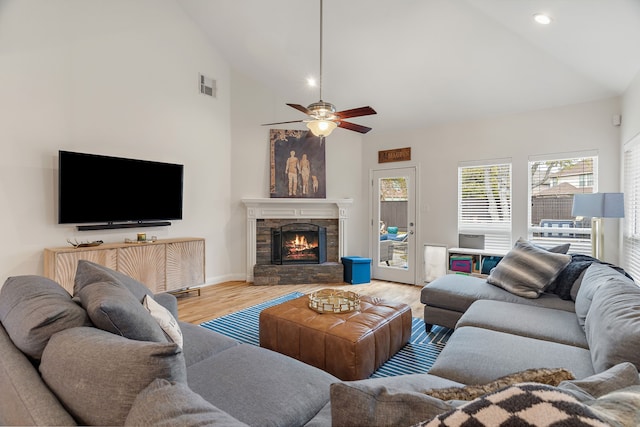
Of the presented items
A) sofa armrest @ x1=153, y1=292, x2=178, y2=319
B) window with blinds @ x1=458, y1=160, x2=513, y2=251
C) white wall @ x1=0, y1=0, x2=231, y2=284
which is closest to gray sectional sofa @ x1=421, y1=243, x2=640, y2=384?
window with blinds @ x1=458, y1=160, x2=513, y2=251

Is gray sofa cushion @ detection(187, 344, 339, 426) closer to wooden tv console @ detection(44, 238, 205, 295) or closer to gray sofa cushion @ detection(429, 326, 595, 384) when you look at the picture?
gray sofa cushion @ detection(429, 326, 595, 384)

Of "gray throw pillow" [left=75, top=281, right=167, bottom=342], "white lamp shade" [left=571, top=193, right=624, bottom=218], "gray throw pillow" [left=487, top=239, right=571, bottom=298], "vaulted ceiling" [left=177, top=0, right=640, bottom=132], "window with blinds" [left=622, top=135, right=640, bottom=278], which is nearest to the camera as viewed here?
"gray throw pillow" [left=75, top=281, right=167, bottom=342]

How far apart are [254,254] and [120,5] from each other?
3.83 m

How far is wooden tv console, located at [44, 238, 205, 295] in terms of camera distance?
10.6 ft

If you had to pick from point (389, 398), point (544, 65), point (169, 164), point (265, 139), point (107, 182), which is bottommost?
point (389, 398)

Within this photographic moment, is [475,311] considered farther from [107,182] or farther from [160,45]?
[160,45]

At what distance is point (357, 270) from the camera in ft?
17.3

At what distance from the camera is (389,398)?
0.66 m

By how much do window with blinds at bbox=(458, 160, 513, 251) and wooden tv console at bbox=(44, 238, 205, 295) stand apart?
3943 mm

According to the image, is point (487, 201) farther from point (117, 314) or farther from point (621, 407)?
point (117, 314)

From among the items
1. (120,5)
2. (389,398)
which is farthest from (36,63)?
(389,398)

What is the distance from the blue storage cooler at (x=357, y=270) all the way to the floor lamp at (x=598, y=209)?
9.50ft

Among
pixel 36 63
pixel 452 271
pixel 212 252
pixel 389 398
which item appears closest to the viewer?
pixel 389 398

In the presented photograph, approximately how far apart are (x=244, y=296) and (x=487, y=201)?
376cm
